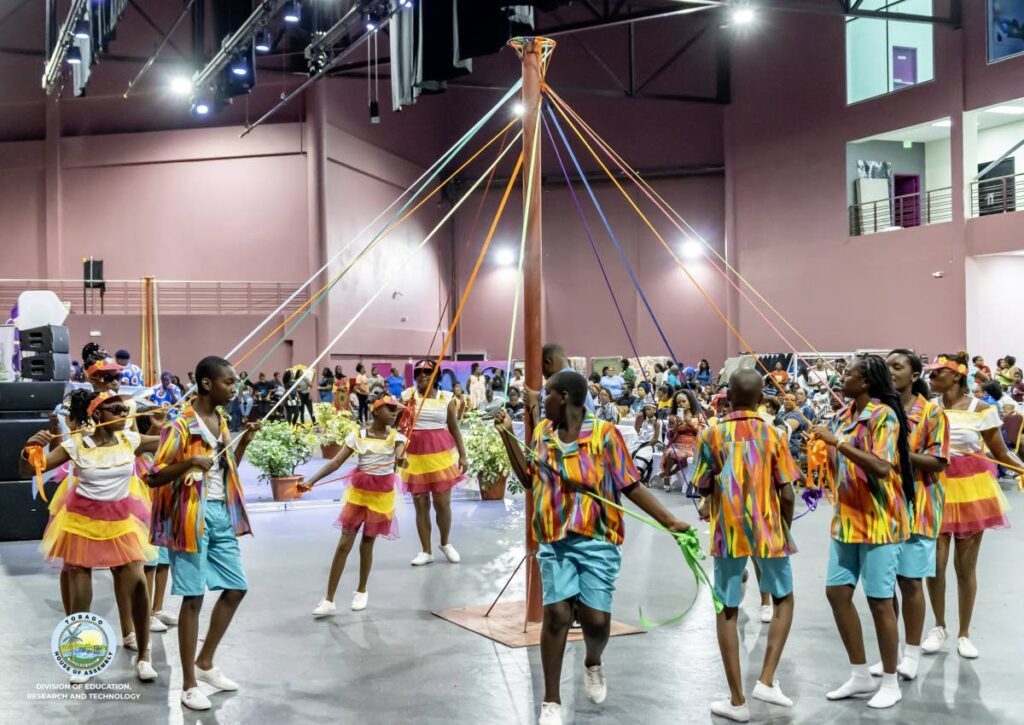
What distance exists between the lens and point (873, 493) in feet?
14.2

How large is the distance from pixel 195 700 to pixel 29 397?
549 cm

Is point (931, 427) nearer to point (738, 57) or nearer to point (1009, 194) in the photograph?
point (1009, 194)

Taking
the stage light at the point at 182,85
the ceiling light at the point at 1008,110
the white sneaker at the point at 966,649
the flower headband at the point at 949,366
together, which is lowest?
the white sneaker at the point at 966,649

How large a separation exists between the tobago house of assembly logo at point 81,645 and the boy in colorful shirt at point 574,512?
2.29 meters

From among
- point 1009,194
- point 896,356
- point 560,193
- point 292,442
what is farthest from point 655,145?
point 896,356

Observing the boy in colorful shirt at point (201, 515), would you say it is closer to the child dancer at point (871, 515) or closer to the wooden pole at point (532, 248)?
the wooden pole at point (532, 248)

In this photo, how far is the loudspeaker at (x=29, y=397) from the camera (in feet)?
28.8

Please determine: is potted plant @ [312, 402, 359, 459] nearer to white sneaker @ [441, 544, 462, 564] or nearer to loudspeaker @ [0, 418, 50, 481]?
loudspeaker @ [0, 418, 50, 481]

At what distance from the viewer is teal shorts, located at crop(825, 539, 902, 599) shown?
4312 millimetres

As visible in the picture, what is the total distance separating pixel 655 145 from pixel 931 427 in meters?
22.9

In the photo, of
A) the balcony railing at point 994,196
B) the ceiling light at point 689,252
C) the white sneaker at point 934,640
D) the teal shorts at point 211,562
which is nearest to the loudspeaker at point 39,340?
the teal shorts at point 211,562

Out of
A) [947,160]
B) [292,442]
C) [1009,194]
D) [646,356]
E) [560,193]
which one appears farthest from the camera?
[560,193]

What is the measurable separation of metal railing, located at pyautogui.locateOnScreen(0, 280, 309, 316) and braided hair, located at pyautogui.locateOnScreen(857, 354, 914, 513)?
2065 centimetres

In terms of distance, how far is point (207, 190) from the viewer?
2455 cm
